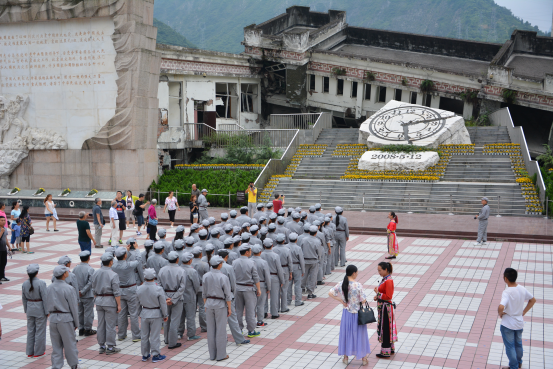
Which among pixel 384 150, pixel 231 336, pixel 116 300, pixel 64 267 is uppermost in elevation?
pixel 384 150

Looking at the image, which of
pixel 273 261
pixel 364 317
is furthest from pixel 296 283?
pixel 364 317

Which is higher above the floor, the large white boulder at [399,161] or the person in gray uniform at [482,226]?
the large white boulder at [399,161]

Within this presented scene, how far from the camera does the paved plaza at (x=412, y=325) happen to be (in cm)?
797

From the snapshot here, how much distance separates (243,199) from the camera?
2141 centimetres

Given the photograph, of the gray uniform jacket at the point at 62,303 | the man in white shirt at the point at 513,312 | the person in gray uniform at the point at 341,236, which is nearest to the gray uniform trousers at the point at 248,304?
the gray uniform jacket at the point at 62,303

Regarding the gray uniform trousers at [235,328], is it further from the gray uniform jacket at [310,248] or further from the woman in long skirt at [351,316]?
the gray uniform jacket at [310,248]

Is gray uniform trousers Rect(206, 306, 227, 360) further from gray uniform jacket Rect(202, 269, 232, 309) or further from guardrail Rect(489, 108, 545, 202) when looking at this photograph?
guardrail Rect(489, 108, 545, 202)

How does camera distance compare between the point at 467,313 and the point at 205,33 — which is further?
the point at 205,33

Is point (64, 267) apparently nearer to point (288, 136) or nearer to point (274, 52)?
point (288, 136)

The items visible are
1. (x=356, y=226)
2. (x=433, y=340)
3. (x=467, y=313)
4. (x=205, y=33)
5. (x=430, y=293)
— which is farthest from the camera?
(x=205, y=33)

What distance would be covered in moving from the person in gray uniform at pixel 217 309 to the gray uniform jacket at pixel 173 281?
596 millimetres

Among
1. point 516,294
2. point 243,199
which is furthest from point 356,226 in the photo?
point 516,294

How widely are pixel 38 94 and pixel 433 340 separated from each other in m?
20.5

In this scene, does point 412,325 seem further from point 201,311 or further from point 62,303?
point 62,303
